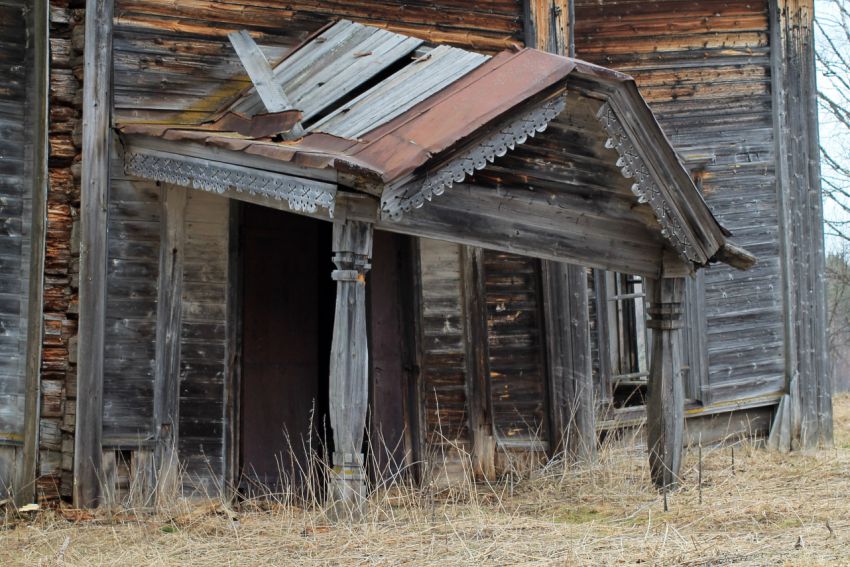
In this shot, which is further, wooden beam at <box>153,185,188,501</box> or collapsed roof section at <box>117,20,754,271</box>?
wooden beam at <box>153,185,188,501</box>

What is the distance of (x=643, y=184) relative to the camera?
715 cm

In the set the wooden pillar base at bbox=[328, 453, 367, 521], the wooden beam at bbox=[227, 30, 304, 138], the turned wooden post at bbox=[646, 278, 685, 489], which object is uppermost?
the wooden beam at bbox=[227, 30, 304, 138]

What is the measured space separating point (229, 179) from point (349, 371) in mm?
1451

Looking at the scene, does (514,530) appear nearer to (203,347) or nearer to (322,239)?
(203,347)

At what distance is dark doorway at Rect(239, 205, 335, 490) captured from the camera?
845 cm

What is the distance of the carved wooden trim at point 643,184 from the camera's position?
272 inches

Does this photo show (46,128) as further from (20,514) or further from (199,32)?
(20,514)

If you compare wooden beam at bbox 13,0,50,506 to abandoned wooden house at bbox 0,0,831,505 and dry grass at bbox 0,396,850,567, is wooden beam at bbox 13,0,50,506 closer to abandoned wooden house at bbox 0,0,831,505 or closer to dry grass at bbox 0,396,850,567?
abandoned wooden house at bbox 0,0,831,505

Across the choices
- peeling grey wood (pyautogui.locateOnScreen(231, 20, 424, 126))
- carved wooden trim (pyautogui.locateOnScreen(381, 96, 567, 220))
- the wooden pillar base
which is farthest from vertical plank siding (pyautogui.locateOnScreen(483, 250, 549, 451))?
the wooden pillar base

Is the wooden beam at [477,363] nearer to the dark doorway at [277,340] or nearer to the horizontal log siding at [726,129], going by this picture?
the dark doorway at [277,340]

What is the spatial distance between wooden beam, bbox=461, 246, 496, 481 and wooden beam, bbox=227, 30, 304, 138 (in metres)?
2.11

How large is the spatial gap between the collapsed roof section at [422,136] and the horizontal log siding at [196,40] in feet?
0.93

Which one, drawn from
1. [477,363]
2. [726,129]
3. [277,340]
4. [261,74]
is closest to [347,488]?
[277,340]

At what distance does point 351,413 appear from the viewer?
6.42 m
